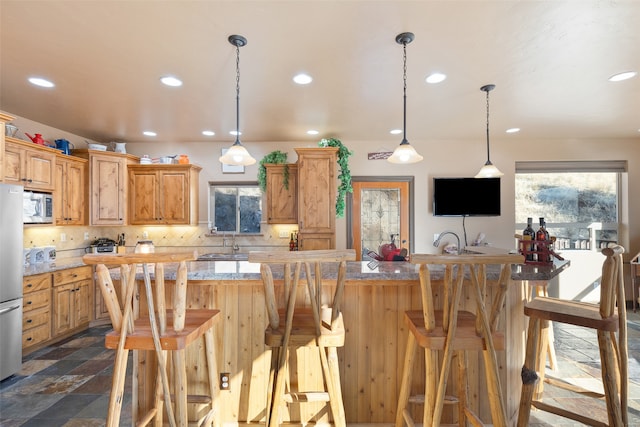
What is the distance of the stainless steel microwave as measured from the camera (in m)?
3.43

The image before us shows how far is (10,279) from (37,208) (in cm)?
116

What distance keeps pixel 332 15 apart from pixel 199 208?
12.7ft

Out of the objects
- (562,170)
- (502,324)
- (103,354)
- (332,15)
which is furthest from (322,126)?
(562,170)

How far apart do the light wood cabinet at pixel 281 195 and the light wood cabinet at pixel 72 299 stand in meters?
2.44

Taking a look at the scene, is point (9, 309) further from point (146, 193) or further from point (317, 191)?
point (317, 191)

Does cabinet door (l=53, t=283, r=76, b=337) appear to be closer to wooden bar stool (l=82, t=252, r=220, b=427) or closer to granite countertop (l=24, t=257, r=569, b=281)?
granite countertop (l=24, t=257, r=569, b=281)

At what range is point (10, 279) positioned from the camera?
273cm

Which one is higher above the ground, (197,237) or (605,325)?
(197,237)

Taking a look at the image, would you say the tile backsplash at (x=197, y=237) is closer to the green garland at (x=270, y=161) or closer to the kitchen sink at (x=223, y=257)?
the kitchen sink at (x=223, y=257)

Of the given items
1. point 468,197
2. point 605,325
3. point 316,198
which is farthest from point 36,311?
point 468,197

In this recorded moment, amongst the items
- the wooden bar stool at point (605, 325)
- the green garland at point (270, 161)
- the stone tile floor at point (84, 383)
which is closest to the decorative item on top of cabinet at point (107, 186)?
the stone tile floor at point (84, 383)

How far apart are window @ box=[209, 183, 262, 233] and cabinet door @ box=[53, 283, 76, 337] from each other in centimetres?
195

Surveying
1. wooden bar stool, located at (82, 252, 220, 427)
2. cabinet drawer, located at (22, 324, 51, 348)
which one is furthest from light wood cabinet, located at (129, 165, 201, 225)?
wooden bar stool, located at (82, 252, 220, 427)

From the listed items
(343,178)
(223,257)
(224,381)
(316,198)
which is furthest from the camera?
(343,178)
